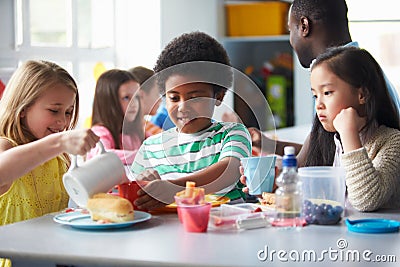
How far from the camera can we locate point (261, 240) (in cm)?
137

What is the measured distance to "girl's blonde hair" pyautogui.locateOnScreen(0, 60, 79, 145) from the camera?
198 centimetres

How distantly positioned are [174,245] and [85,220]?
29cm

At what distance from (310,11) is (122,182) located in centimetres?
109

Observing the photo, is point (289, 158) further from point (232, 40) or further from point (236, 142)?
point (232, 40)

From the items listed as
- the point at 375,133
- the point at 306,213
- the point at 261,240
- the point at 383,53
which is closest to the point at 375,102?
the point at 375,133

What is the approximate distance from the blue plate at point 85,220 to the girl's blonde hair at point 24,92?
44cm

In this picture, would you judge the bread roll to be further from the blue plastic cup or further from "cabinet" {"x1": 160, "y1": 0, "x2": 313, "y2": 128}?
"cabinet" {"x1": 160, "y1": 0, "x2": 313, "y2": 128}

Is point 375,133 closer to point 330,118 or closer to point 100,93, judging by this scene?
point 330,118

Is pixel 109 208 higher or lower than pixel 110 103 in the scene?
lower

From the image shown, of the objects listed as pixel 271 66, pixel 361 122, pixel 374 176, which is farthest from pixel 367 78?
pixel 271 66

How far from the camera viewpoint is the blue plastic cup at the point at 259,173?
168 cm

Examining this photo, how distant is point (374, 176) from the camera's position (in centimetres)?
162

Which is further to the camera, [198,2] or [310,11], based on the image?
[198,2]

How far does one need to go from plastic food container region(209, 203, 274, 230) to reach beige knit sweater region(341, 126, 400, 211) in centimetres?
20
